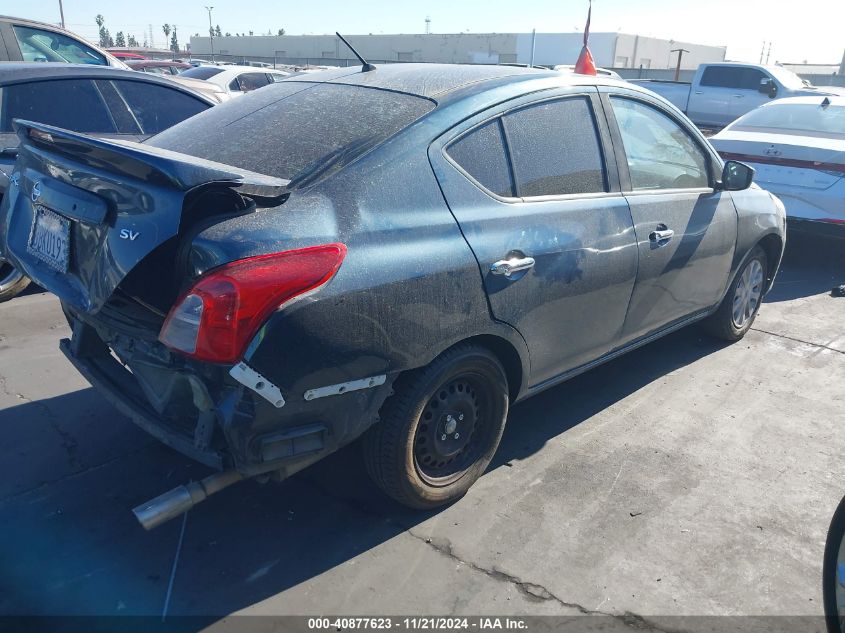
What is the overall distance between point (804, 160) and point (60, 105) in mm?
6426

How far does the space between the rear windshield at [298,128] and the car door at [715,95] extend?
15584 mm

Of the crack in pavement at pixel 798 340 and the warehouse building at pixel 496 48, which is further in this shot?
the warehouse building at pixel 496 48

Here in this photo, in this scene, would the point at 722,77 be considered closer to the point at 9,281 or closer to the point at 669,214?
the point at 669,214

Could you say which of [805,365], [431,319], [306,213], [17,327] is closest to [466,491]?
[431,319]

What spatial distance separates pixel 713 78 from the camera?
677 inches

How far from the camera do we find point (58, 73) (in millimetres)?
5441

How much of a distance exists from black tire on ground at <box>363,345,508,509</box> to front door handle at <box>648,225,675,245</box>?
125cm

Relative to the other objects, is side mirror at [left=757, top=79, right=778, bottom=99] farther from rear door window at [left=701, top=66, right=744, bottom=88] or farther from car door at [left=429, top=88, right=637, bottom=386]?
car door at [left=429, top=88, right=637, bottom=386]

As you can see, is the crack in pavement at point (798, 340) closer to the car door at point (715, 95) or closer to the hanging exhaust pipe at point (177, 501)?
the hanging exhaust pipe at point (177, 501)

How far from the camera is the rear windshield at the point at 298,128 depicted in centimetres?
285

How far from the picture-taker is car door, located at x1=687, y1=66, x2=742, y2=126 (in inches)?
659

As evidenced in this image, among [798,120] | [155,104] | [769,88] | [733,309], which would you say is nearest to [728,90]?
[769,88]

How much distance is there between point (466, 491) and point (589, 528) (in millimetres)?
559

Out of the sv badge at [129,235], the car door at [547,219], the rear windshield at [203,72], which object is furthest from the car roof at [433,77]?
the rear windshield at [203,72]
